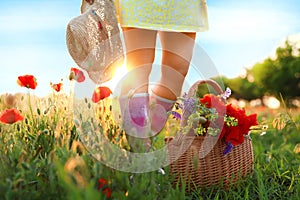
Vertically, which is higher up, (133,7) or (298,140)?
(133,7)

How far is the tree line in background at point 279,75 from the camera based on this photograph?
18422 millimetres

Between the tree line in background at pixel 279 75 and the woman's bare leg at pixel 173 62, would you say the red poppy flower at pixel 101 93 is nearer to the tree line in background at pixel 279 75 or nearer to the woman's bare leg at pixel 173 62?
the woman's bare leg at pixel 173 62

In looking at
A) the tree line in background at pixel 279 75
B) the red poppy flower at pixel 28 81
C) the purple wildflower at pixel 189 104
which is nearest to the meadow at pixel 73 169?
the red poppy flower at pixel 28 81

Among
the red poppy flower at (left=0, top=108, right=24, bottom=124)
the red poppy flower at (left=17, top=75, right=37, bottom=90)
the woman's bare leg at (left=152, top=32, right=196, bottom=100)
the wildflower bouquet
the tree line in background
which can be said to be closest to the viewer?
the red poppy flower at (left=0, top=108, right=24, bottom=124)

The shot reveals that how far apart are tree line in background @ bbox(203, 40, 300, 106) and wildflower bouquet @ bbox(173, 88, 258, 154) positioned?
16128 mm

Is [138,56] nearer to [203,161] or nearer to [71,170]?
[203,161]

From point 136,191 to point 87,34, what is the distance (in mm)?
1325

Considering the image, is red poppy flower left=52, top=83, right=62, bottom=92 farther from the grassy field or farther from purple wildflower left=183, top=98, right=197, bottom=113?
purple wildflower left=183, top=98, right=197, bottom=113

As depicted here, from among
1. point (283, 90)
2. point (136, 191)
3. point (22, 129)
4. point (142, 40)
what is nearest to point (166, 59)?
point (142, 40)

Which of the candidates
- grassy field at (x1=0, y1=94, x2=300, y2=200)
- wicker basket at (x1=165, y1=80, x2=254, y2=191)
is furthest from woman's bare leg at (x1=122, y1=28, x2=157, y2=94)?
wicker basket at (x1=165, y1=80, x2=254, y2=191)

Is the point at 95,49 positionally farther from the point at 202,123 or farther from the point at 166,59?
the point at 202,123

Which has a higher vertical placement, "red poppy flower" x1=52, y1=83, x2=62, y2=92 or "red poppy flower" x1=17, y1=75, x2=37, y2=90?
"red poppy flower" x1=17, y1=75, x2=37, y2=90

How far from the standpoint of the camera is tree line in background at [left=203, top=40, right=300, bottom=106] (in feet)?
60.4

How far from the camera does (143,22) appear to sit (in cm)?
246
